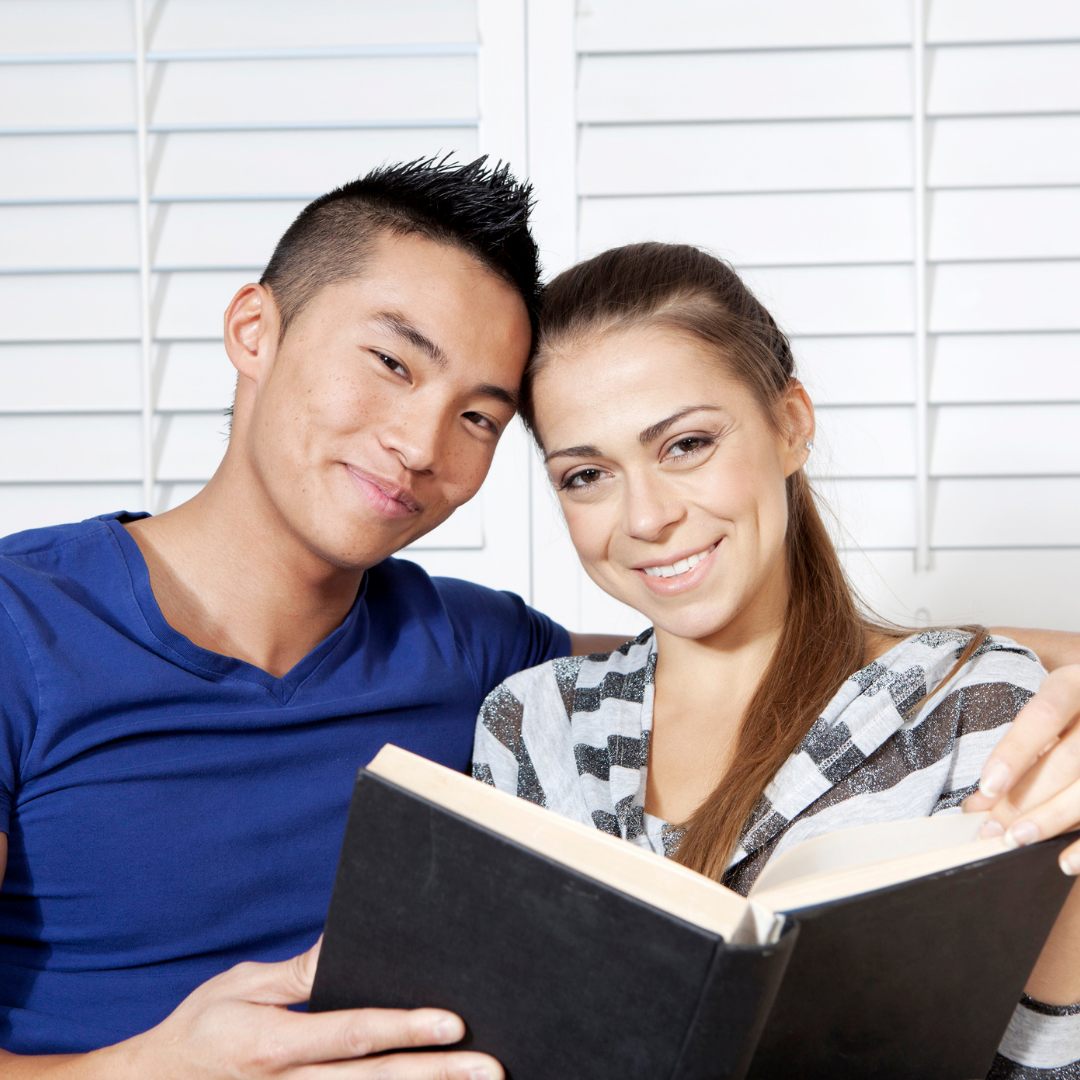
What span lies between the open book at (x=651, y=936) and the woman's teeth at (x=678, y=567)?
444mm

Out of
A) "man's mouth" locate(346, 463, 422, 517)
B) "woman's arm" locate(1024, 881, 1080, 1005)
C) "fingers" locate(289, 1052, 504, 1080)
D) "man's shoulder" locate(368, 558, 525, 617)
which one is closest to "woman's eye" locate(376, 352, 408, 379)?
"man's mouth" locate(346, 463, 422, 517)

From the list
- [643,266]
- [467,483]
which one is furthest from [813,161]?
[467,483]

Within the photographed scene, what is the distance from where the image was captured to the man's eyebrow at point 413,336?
3.77 ft

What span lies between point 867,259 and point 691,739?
841mm

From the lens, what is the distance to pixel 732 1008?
1.82ft

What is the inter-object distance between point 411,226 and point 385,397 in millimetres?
224

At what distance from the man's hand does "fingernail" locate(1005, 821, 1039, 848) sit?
36 centimetres

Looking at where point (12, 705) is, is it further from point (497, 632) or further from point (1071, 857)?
point (1071, 857)

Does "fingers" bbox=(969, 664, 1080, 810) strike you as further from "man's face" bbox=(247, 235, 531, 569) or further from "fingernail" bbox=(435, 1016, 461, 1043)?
"man's face" bbox=(247, 235, 531, 569)

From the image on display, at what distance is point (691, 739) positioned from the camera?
1219 mm

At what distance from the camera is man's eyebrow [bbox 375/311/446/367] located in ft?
3.77

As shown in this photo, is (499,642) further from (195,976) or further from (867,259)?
(867,259)

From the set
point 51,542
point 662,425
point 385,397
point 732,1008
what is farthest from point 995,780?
point 51,542

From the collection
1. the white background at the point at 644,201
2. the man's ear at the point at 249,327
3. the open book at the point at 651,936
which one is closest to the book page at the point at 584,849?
the open book at the point at 651,936
